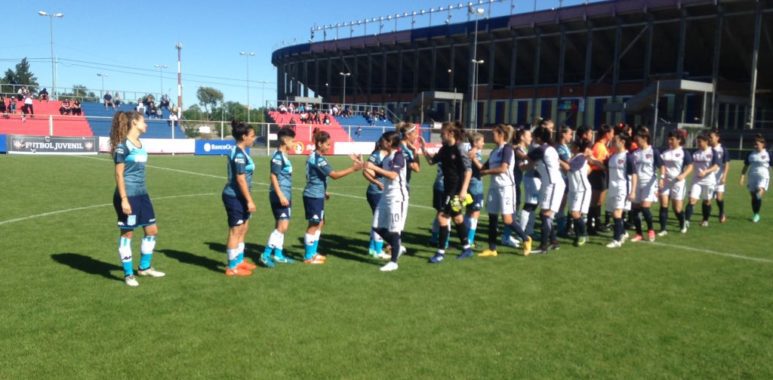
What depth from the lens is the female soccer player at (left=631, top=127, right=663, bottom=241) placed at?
10484 millimetres

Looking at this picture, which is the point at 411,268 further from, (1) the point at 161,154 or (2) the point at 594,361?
(1) the point at 161,154

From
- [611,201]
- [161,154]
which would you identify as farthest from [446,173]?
[161,154]

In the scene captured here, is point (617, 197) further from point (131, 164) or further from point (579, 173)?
point (131, 164)

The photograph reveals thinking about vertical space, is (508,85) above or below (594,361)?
above

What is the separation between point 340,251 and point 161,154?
88.8 ft

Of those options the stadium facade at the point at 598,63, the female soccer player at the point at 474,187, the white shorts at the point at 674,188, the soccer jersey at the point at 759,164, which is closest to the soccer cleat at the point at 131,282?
the female soccer player at the point at 474,187

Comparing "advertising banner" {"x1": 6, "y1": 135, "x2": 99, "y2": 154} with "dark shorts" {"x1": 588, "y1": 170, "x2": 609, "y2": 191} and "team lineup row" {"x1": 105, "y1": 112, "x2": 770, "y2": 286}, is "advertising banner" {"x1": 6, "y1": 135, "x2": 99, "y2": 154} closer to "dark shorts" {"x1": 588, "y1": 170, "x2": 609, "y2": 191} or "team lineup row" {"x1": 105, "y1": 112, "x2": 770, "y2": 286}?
"team lineup row" {"x1": 105, "y1": 112, "x2": 770, "y2": 286}

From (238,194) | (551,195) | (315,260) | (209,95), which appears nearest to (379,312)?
(238,194)

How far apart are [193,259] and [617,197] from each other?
6.88 meters

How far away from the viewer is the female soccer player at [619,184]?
32.3 feet

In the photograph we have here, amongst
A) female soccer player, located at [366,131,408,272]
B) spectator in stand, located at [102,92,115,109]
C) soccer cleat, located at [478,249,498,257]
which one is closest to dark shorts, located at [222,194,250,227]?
female soccer player, located at [366,131,408,272]

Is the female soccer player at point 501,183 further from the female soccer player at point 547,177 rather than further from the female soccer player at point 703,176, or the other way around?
the female soccer player at point 703,176

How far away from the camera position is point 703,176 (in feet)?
39.5

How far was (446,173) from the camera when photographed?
831cm
